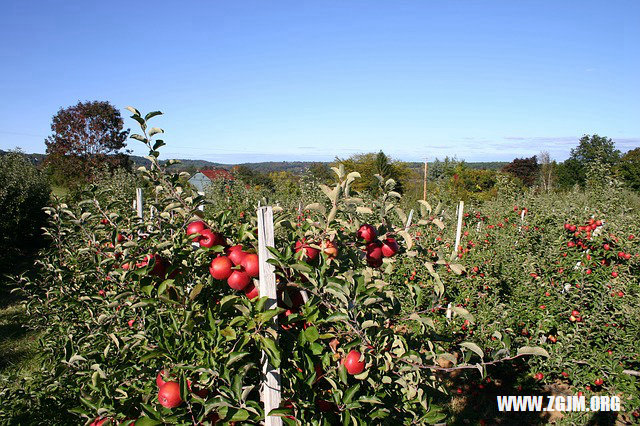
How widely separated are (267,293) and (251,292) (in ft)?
0.33

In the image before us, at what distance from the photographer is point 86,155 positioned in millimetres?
18578

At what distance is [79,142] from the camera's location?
731 inches

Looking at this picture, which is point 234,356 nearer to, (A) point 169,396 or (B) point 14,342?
(A) point 169,396

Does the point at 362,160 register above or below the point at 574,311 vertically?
above

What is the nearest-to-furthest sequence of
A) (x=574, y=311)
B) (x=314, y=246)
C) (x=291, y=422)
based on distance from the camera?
(x=291, y=422), (x=314, y=246), (x=574, y=311)

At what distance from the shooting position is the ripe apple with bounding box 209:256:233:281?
1.13m

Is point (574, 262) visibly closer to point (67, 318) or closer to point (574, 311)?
point (574, 311)

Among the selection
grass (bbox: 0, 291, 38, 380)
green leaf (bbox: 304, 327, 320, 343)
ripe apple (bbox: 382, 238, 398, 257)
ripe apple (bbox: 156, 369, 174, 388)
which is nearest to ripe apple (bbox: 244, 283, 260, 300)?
green leaf (bbox: 304, 327, 320, 343)

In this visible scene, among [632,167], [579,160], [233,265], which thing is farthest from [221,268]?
[579,160]

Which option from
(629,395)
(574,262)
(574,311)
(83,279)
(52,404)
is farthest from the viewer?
(574,262)

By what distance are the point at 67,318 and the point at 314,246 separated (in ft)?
4.90

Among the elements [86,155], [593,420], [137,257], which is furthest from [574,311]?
[86,155]

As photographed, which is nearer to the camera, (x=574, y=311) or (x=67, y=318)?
(x=67, y=318)

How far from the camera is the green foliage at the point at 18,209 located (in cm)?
815
